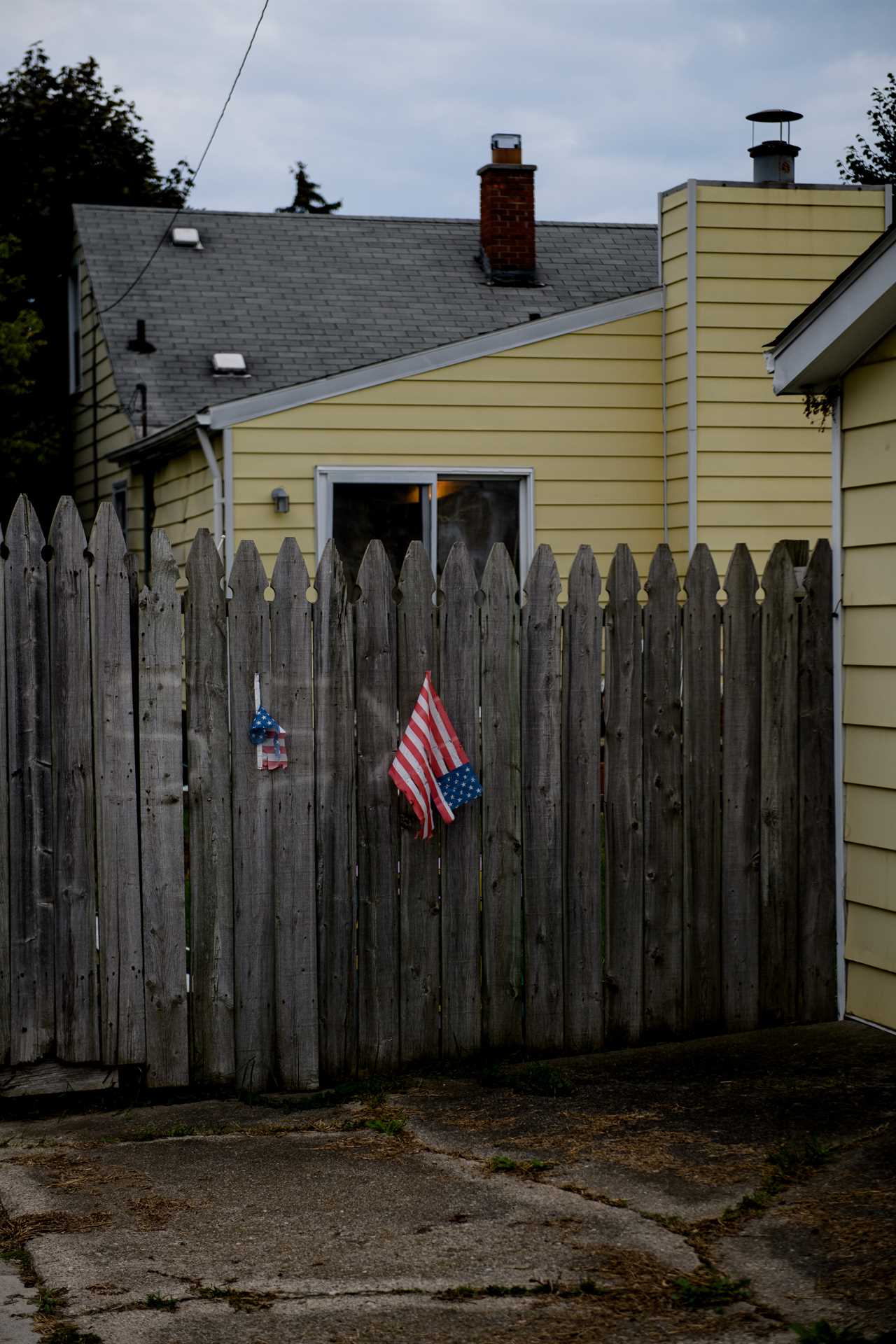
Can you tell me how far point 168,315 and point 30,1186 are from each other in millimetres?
12449

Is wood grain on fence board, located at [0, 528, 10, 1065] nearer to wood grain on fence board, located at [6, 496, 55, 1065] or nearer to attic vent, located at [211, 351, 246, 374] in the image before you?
wood grain on fence board, located at [6, 496, 55, 1065]

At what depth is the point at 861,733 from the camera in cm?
557

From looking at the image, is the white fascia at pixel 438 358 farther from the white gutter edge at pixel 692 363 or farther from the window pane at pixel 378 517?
the window pane at pixel 378 517

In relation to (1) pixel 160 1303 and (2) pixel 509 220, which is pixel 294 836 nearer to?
(1) pixel 160 1303

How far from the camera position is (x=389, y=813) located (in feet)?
17.0

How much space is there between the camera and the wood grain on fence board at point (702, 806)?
5484 millimetres

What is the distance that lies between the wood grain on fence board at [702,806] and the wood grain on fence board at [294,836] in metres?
1.42

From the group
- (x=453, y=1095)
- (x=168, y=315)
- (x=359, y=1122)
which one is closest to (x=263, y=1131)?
(x=359, y=1122)

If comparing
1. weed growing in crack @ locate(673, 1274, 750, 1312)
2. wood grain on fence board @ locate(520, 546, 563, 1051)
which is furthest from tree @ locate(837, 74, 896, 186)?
weed growing in crack @ locate(673, 1274, 750, 1312)

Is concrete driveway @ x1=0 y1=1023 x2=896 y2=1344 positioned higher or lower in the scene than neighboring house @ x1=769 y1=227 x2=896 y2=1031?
lower

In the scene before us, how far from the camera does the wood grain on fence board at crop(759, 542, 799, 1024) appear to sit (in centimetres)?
561

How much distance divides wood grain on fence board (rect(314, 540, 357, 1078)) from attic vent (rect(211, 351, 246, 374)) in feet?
31.3

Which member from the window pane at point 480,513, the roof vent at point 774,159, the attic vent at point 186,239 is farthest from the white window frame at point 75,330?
the roof vent at point 774,159

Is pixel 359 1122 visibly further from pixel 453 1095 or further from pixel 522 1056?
pixel 522 1056
